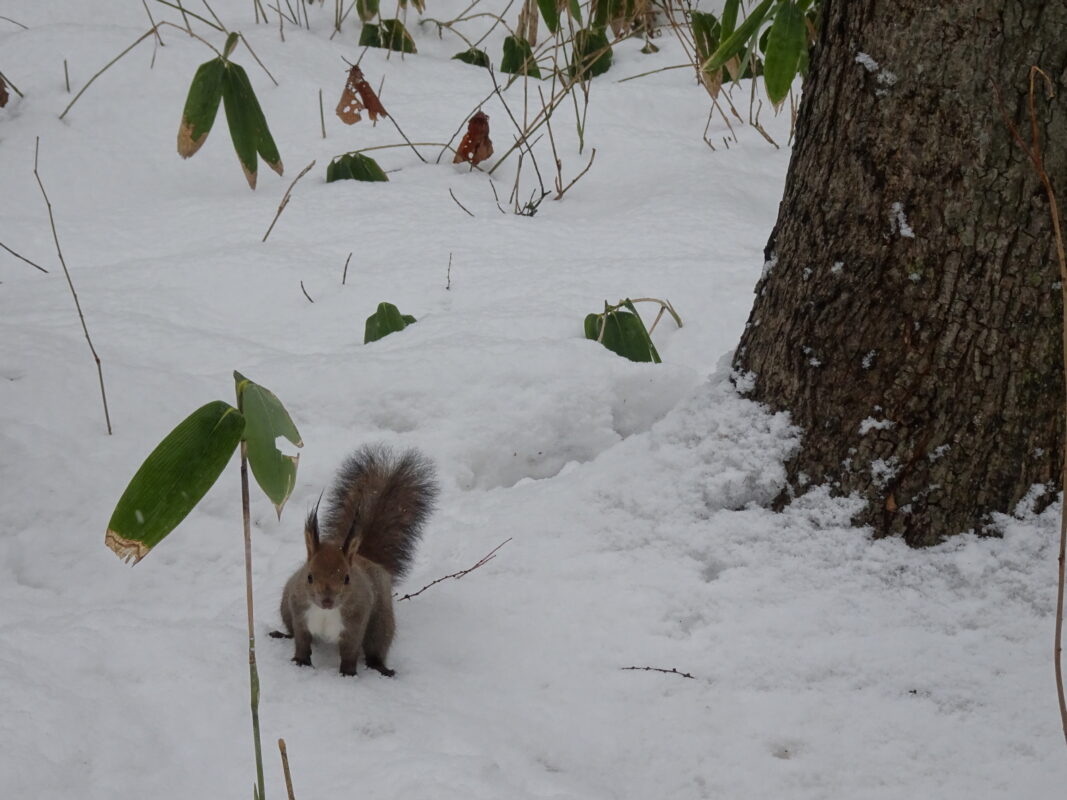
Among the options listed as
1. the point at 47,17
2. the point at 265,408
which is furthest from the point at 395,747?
the point at 47,17

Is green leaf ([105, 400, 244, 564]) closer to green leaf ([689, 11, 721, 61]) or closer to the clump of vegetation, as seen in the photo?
the clump of vegetation

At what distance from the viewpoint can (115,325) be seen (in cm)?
279

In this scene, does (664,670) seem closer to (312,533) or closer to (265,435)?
(312,533)

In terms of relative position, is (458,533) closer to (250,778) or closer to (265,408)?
(250,778)

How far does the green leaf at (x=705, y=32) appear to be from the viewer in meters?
3.47

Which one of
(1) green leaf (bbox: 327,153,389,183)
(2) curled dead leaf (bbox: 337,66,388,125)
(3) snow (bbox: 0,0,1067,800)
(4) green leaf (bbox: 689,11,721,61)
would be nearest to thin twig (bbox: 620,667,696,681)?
(3) snow (bbox: 0,0,1067,800)

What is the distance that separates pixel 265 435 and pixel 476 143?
2.93 meters

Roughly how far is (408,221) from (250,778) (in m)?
2.51

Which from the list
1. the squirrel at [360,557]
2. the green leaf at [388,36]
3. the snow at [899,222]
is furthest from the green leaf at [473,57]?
the snow at [899,222]

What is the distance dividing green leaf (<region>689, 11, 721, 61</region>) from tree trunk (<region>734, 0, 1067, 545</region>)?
192 centimetres

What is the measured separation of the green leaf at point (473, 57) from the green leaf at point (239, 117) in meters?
2.41

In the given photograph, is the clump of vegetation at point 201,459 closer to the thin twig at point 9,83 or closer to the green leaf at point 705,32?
the green leaf at point 705,32

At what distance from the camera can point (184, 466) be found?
1.06 metres

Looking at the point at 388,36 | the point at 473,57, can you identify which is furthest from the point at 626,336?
the point at 388,36
